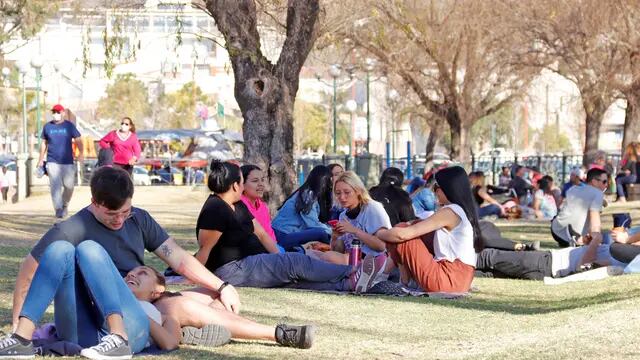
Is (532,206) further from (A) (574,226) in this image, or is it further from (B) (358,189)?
(B) (358,189)

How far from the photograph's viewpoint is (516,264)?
12.9 m

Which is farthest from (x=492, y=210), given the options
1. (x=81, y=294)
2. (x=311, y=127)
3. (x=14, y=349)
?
(x=311, y=127)

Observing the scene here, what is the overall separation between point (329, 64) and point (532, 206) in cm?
1078

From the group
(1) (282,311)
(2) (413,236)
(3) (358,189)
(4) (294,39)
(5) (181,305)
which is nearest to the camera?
(5) (181,305)

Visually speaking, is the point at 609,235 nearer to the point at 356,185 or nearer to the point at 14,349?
the point at 356,185

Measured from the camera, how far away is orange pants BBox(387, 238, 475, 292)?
34.9ft

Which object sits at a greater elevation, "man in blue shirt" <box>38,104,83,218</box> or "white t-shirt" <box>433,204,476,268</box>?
"man in blue shirt" <box>38,104,83,218</box>

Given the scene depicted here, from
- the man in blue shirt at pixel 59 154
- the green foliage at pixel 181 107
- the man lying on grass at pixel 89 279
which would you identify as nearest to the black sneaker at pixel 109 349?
the man lying on grass at pixel 89 279

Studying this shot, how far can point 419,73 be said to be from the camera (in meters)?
32.6

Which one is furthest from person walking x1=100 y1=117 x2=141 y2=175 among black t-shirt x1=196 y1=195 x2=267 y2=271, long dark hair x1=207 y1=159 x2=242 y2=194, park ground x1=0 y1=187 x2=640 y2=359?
long dark hair x1=207 y1=159 x2=242 y2=194

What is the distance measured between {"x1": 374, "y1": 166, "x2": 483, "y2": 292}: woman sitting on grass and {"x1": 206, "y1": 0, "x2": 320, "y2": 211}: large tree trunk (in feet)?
25.5

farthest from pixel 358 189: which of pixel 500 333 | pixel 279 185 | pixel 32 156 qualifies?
pixel 32 156

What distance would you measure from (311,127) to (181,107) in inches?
401

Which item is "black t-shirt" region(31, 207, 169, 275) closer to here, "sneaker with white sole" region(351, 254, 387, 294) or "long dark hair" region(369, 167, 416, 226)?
"sneaker with white sole" region(351, 254, 387, 294)
